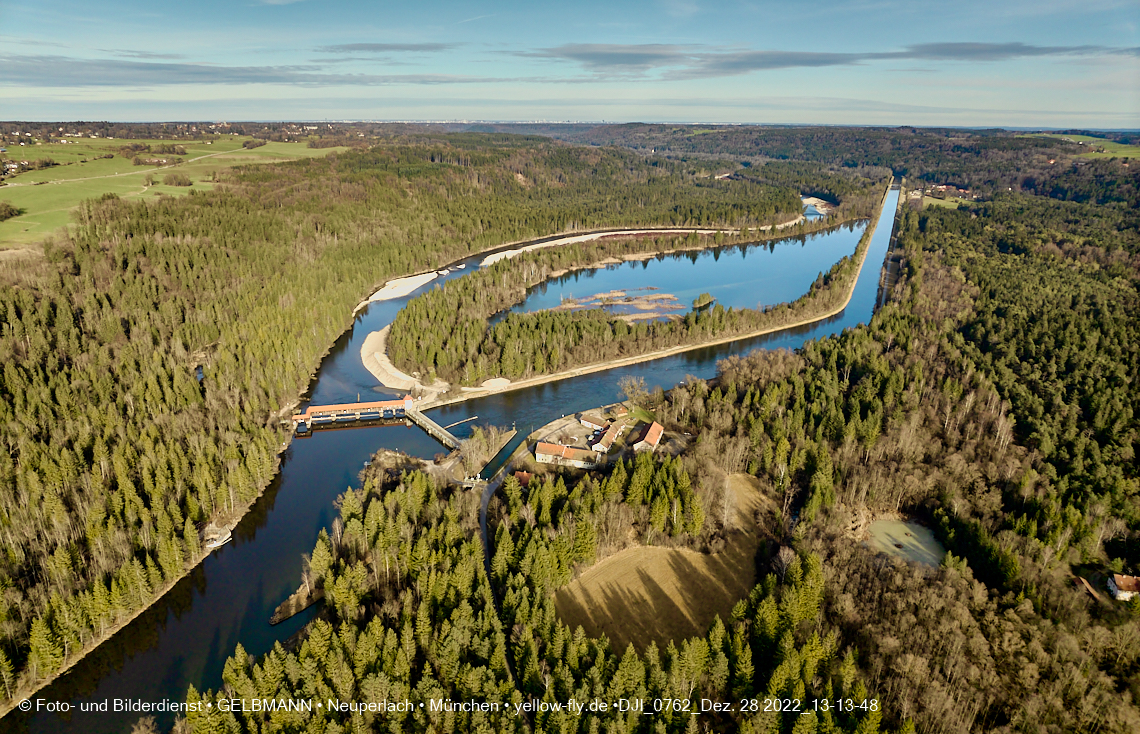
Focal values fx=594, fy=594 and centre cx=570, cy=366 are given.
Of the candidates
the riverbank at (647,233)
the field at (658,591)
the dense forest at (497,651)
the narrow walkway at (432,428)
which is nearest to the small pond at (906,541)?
the field at (658,591)

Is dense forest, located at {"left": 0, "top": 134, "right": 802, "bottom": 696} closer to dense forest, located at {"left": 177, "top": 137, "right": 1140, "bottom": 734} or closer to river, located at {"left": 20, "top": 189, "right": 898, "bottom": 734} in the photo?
river, located at {"left": 20, "top": 189, "right": 898, "bottom": 734}

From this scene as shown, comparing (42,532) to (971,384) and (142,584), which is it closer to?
(142,584)

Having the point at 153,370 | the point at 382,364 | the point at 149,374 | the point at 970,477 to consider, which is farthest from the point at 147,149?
the point at 970,477

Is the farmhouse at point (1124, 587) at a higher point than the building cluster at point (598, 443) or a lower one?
lower

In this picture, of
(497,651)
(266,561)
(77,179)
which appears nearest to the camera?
(497,651)

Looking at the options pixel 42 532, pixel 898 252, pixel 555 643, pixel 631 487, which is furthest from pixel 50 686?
pixel 898 252

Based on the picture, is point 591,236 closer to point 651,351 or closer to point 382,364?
point 651,351

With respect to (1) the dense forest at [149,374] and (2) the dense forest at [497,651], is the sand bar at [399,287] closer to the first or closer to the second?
(1) the dense forest at [149,374]
